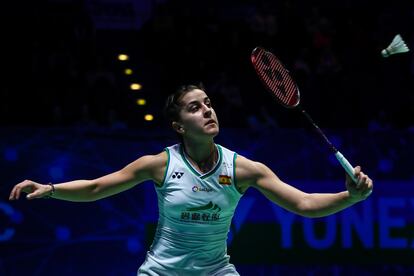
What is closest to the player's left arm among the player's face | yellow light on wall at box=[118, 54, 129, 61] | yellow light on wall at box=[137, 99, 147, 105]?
the player's face

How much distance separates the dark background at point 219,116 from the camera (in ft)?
23.5

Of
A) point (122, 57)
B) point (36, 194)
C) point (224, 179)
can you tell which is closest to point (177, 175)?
point (224, 179)

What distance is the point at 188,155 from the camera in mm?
4461

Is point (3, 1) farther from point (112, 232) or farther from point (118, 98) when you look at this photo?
point (112, 232)

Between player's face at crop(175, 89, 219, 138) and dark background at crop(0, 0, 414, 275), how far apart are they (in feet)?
9.36

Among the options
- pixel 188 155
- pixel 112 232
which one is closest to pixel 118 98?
pixel 112 232

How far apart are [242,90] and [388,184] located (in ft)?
7.66

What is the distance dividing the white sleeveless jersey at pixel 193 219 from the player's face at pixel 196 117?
0.20 metres

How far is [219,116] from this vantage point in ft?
28.0

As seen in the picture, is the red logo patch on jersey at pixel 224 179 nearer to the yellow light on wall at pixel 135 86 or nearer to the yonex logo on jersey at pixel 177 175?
the yonex logo on jersey at pixel 177 175

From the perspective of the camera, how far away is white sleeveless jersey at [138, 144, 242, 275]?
4238 mm

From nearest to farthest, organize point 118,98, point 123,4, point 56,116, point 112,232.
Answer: point 112,232
point 56,116
point 118,98
point 123,4

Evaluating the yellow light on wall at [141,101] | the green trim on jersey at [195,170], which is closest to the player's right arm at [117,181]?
the green trim on jersey at [195,170]

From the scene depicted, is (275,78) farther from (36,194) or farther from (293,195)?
(36,194)
